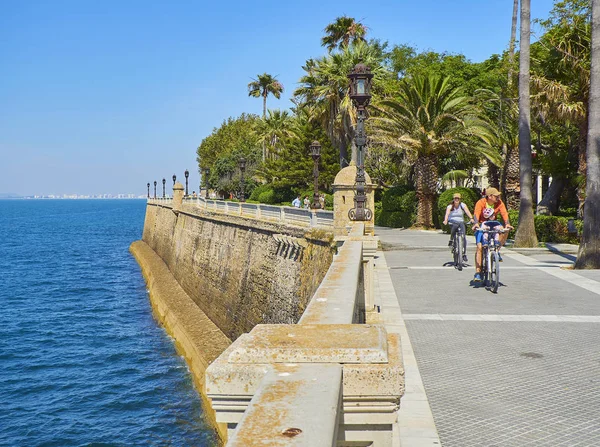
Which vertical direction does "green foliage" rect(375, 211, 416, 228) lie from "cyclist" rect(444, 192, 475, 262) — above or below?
below

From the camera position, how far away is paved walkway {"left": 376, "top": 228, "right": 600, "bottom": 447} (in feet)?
16.7

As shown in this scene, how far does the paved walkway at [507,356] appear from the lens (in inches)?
201

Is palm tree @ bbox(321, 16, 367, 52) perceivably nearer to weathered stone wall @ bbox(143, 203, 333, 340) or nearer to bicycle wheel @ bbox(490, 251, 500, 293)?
weathered stone wall @ bbox(143, 203, 333, 340)

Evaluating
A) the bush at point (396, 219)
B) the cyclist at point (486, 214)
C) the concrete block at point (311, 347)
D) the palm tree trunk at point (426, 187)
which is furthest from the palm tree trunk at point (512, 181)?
the concrete block at point (311, 347)

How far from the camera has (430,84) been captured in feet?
102

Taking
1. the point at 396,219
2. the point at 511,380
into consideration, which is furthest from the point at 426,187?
the point at 511,380

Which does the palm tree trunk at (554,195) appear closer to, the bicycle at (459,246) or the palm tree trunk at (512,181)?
the palm tree trunk at (512,181)

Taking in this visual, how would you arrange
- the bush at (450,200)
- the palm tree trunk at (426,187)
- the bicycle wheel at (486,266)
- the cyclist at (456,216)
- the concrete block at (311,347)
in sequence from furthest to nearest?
the palm tree trunk at (426,187) → the bush at (450,200) → the cyclist at (456,216) → the bicycle wheel at (486,266) → the concrete block at (311,347)

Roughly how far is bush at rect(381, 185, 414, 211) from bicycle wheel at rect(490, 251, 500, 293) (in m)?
22.5

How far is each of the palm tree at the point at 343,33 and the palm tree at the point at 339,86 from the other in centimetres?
554

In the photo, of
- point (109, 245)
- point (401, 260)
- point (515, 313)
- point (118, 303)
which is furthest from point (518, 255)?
point (109, 245)

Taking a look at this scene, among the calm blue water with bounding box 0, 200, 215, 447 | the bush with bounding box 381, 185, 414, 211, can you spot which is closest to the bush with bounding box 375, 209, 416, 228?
the bush with bounding box 381, 185, 414, 211

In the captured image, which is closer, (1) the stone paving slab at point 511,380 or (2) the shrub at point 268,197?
(1) the stone paving slab at point 511,380

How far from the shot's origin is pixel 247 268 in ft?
76.3
